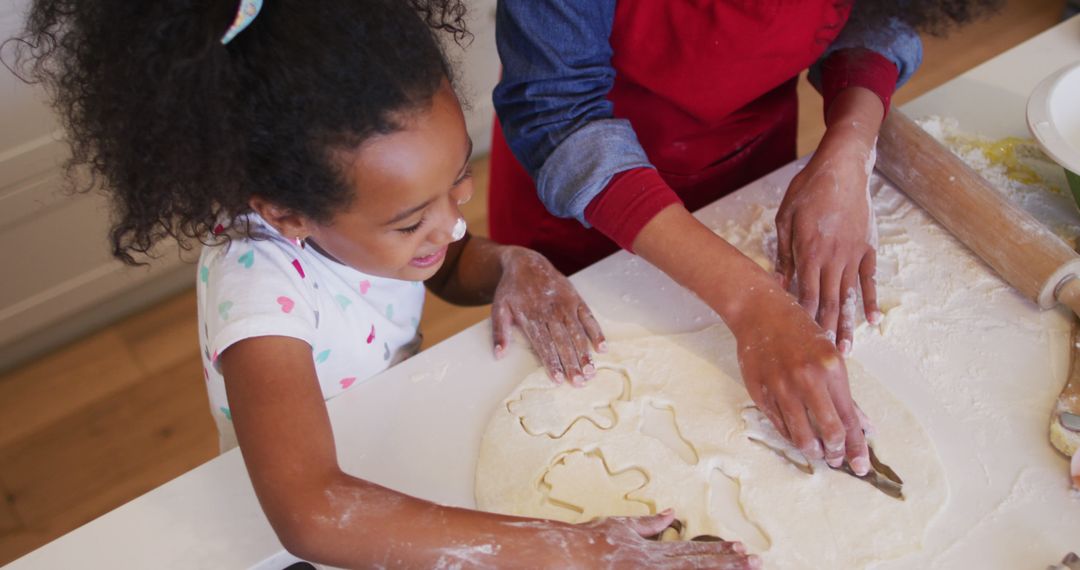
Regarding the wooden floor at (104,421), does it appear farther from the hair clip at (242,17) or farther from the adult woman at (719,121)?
the hair clip at (242,17)

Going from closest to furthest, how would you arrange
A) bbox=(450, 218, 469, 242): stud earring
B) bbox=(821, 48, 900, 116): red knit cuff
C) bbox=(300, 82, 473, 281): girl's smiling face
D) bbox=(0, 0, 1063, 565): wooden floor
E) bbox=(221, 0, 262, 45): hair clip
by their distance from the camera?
1. bbox=(221, 0, 262, 45): hair clip
2. bbox=(300, 82, 473, 281): girl's smiling face
3. bbox=(450, 218, 469, 242): stud earring
4. bbox=(821, 48, 900, 116): red knit cuff
5. bbox=(0, 0, 1063, 565): wooden floor

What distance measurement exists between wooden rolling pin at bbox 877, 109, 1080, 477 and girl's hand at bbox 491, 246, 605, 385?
44 centimetres

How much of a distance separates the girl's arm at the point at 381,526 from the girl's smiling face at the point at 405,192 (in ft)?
0.58

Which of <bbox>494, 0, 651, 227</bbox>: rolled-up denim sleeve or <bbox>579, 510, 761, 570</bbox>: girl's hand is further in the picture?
<bbox>494, 0, 651, 227</bbox>: rolled-up denim sleeve

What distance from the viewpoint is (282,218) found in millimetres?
870

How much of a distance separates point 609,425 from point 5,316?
152cm

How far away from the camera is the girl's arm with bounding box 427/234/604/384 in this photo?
0.95m

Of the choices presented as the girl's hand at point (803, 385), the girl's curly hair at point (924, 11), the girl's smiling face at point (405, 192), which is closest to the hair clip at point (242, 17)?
the girl's smiling face at point (405, 192)

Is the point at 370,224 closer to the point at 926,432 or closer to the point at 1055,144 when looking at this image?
the point at 926,432

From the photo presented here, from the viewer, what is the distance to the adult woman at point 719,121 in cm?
88

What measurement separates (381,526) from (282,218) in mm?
319

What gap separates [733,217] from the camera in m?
1.11

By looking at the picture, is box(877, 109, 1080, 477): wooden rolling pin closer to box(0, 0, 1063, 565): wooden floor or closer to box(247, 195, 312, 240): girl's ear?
box(247, 195, 312, 240): girl's ear

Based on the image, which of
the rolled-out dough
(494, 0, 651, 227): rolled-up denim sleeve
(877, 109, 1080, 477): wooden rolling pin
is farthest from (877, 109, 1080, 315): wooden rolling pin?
(494, 0, 651, 227): rolled-up denim sleeve
